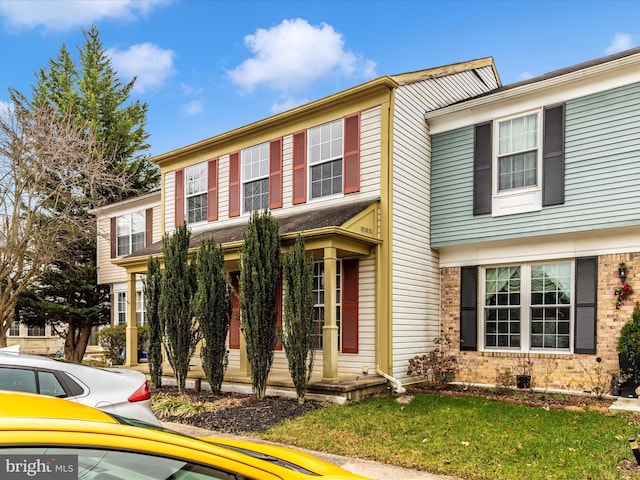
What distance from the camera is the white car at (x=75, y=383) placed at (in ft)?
15.2

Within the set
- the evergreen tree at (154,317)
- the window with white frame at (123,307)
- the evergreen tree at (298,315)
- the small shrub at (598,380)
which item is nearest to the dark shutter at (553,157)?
the small shrub at (598,380)

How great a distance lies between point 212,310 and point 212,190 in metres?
4.76

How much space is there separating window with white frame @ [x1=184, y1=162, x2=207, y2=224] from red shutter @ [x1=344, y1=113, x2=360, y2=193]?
4.83m

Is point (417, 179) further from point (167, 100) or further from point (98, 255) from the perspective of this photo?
point (167, 100)

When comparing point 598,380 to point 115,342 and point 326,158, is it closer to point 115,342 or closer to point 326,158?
point 326,158

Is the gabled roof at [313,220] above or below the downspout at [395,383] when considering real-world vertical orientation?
above

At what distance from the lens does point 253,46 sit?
25.0 meters

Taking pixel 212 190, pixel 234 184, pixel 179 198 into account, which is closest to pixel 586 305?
pixel 234 184

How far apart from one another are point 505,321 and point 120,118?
2294cm

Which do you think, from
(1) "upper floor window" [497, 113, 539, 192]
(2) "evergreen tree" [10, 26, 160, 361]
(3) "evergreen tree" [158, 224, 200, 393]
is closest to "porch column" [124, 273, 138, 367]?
(3) "evergreen tree" [158, 224, 200, 393]

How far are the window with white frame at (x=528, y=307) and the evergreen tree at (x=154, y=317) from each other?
7.18 meters

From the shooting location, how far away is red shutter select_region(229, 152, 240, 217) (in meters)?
13.2

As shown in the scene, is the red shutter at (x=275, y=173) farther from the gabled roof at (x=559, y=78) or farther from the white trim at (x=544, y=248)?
the white trim at (x=544, y=248)

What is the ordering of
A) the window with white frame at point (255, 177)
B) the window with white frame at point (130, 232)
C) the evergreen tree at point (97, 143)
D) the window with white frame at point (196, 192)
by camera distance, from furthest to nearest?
the evergreen tree at point (97, 143), the window with white frame at point (130, 232), the window with white frame at point (196, 192), the window with white frame at point (255, 177)
